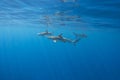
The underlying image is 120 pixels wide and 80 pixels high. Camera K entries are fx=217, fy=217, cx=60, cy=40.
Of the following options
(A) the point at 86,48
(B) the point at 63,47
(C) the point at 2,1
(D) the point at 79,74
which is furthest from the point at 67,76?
(A) the point at 86,48

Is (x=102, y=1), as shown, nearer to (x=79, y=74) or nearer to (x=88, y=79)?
(x=88, y=79)

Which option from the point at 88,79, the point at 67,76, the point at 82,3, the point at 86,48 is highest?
the point at 82,3

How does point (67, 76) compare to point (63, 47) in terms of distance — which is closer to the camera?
point (67, 76)

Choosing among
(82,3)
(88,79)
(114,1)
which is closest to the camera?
(114,1)

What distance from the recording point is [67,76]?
54500 millimetres

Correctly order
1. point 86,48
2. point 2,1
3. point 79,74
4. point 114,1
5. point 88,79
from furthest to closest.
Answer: point 86,48 → point 79,74 → point 88,79 → point 2,1 → point 114,1

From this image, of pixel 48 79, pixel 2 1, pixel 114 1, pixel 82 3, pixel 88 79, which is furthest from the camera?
pixel 48 79

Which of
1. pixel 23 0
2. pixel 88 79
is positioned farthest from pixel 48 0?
→ pixel 88 79

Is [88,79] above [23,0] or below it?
below

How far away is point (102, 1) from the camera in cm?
1381

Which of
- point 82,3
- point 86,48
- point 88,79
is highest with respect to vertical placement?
point 82,3

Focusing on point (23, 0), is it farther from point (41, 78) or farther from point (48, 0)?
point (41, 78)

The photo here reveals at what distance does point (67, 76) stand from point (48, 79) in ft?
19.4

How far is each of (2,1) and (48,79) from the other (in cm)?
3675
